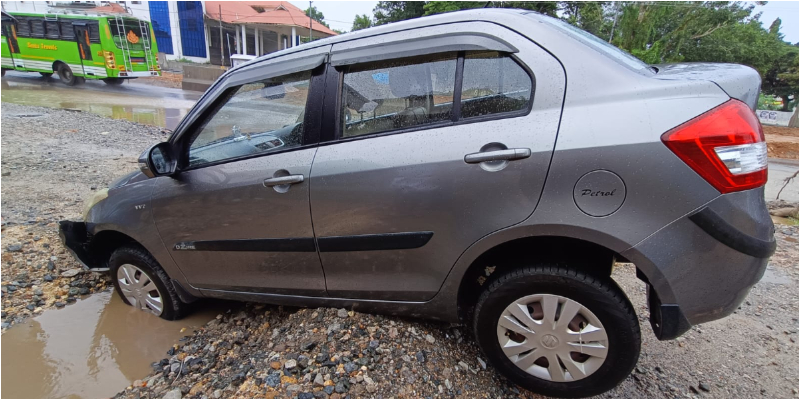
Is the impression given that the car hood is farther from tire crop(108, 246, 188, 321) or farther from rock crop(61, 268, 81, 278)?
rock crop(61, 268, 81, 278)

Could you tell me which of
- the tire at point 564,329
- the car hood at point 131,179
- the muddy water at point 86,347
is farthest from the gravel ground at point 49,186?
the tire at point 564,329

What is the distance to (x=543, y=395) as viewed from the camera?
2.00 metres

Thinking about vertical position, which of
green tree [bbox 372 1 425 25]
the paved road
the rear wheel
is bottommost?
the paved road

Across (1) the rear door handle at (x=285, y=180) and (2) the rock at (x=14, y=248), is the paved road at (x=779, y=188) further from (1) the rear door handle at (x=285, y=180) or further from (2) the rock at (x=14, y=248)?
(2) the rock at (x=14, y=248)

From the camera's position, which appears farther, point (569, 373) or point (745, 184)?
point (569, 373)

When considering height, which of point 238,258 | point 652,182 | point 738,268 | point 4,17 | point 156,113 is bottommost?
point 156,113

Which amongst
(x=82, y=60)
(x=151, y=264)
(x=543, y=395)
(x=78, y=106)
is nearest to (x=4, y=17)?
(x=82, y=60)

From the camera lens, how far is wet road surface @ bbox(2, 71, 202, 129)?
12828mm

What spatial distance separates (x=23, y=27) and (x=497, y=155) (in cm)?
2524

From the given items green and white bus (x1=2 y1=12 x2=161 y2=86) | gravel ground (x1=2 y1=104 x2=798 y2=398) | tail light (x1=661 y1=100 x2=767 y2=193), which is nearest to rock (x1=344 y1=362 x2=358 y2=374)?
gravel ground (x1=2 y1=104 x2=798 y2=398)

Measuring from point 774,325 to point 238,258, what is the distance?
3635mm

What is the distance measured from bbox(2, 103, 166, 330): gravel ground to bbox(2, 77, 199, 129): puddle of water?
1.89 metres

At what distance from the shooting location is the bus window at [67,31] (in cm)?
1791

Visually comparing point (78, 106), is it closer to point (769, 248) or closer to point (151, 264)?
point (151, 264)
